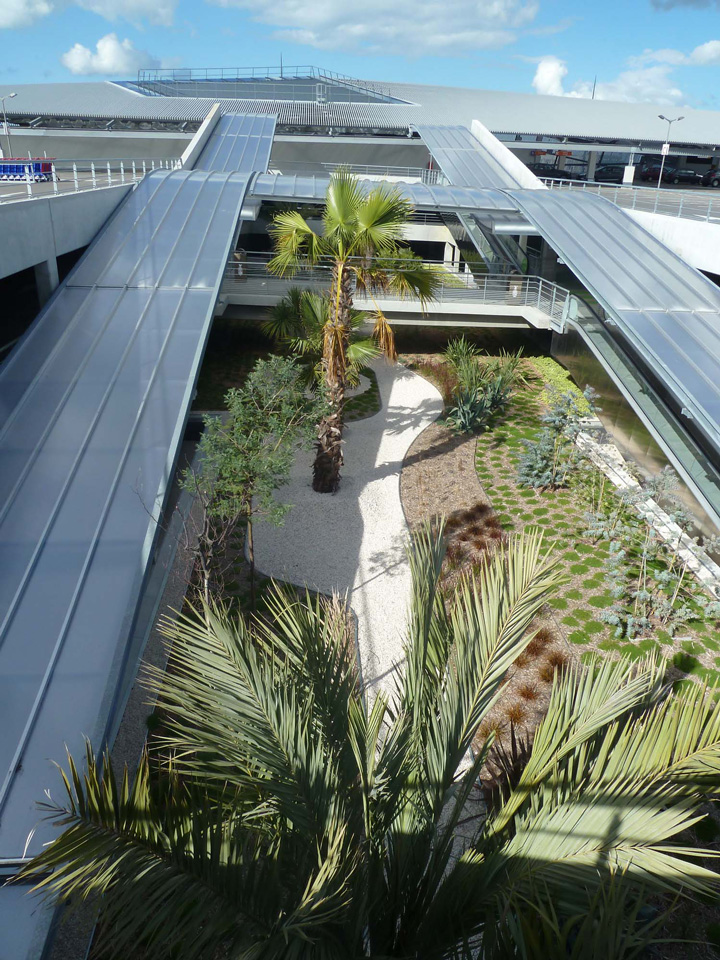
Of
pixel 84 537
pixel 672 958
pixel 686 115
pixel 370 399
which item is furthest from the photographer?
pixel 686 115

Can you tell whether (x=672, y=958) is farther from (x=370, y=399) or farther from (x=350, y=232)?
(x=370, y=399)

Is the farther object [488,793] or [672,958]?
[488,793]

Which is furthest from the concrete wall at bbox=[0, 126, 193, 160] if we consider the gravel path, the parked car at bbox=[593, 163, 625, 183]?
the gravel path

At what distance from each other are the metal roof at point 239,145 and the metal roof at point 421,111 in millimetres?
5102

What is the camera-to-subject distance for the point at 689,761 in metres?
3.77

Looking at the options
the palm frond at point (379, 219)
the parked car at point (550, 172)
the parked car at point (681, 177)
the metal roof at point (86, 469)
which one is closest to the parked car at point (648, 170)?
the parked car at point (681, 177)

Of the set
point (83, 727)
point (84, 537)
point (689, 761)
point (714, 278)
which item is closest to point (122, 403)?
point (84, 537)

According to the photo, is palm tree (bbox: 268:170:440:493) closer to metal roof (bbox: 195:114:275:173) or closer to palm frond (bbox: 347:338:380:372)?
palm frond (bbox: 347:338:380:372)

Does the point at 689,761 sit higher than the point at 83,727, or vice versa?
the point at 689,761

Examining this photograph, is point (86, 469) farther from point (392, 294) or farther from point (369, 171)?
point (369, 171)

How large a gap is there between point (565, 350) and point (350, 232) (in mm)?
9553

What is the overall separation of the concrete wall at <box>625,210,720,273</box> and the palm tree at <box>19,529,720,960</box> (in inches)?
567

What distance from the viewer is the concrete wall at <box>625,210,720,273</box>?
16.2 metres

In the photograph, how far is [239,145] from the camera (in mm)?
25250
